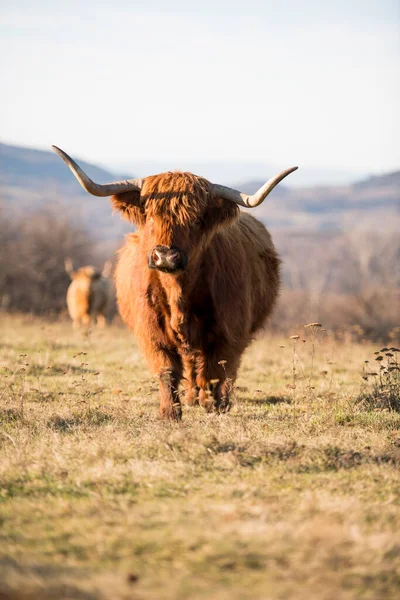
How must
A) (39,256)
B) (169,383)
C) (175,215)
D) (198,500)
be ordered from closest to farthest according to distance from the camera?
(198,500) → (175,215) → (169,383) → (39,256)

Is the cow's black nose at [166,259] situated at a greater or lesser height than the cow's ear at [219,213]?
lesser

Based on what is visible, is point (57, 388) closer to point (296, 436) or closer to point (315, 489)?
point (296, 436)

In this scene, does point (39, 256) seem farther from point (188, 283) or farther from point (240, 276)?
point (188, 283)

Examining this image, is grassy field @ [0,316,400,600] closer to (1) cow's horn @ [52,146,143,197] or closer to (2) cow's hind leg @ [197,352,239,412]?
(2) cow's hind leg @ [197,352,239,412]

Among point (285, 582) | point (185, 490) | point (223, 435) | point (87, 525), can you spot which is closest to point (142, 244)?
point (223, 435)

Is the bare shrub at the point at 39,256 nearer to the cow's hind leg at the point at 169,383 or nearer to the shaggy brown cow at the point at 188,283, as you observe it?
the shaggy brown cow at the point at 188,283

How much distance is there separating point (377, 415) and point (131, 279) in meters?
2.56

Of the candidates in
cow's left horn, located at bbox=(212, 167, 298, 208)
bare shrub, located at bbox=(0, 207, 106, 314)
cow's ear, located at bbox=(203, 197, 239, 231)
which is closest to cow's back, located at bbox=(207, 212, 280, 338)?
cow's ear, located at bbox=(203, 197, 239, 231)

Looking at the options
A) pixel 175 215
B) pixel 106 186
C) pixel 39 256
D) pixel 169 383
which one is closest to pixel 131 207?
A: pixel 106 186

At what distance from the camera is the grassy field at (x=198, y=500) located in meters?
3.11

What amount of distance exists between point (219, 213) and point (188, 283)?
714mm

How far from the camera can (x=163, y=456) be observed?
5.02 m

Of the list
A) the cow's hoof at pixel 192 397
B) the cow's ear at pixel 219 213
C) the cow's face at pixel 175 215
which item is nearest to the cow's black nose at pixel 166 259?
the cow's face at pixel 175 215

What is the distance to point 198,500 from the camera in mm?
4137
